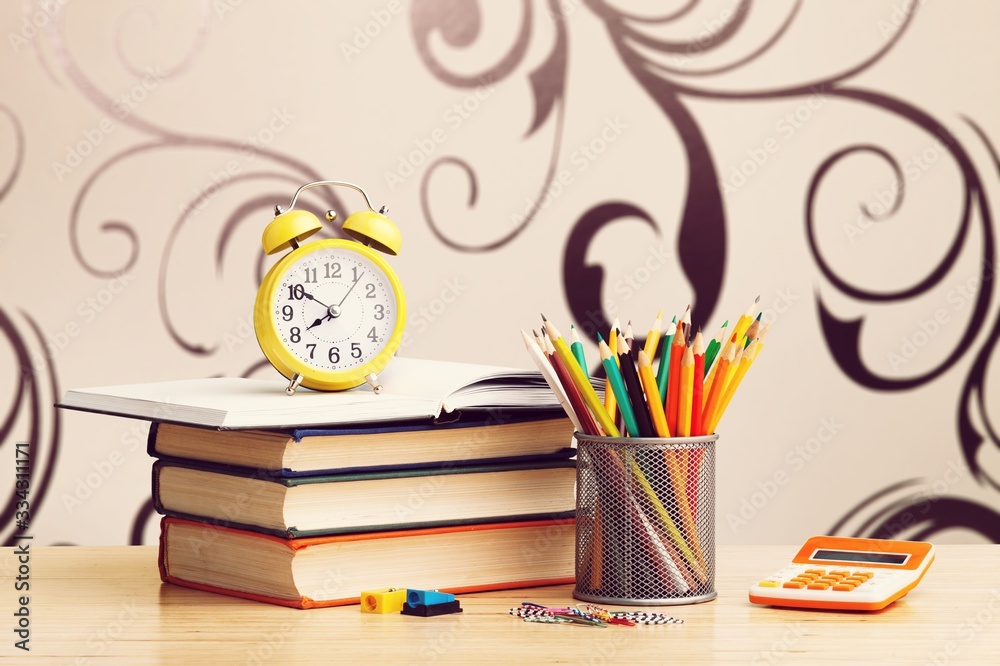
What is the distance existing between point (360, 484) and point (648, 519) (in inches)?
8.1

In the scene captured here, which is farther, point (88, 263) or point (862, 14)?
point (862, 14)

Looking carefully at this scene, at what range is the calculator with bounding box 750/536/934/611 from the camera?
760mm

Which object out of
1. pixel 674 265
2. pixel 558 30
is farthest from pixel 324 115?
Result: pixel 674 265

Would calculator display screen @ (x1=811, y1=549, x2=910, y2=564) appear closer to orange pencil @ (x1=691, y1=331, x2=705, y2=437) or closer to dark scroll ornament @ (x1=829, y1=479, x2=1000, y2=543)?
orange pencil @ (x1=691, y1=331, x2=705, y2=437)

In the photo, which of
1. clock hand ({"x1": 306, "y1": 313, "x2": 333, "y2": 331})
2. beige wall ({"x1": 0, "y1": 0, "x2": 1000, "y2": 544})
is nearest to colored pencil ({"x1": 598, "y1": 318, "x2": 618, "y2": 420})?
clock hand ({"x1": 306, "y1": 313, "x2": 333, "y2": 331})

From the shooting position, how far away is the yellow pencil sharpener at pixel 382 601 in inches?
29.9

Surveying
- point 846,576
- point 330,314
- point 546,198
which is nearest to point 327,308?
point 330,314

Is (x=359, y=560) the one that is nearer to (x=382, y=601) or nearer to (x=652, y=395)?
(x=382, y=601)

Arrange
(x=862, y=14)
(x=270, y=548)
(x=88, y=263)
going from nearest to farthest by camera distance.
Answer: (x=270, y=548) → (x=88, y=263) → (x=862, y=14)

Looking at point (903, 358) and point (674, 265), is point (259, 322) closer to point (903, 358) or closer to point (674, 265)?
point (674, 265)

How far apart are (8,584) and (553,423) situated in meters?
0.45

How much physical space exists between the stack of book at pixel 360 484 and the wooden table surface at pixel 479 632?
0.03 meters

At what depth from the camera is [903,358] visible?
5.38ft

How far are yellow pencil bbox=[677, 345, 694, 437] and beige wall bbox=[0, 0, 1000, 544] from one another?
80 cm
